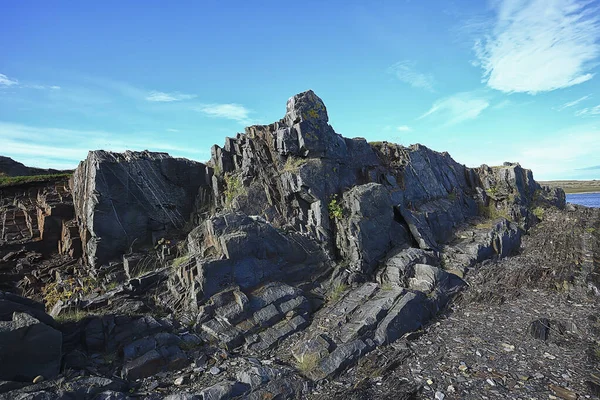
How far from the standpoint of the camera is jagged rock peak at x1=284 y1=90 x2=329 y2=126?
2064 centimetres

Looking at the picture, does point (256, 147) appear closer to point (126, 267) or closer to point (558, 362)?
point (126, 267)

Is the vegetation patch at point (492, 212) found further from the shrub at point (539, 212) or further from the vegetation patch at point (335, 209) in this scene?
the vegetation patch at point (335, 209)

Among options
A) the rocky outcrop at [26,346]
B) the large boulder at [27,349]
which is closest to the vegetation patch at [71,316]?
the rocky outcrop at [26,346]

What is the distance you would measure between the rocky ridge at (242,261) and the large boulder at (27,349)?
0.08m

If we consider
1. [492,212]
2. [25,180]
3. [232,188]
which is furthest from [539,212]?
[25,180]

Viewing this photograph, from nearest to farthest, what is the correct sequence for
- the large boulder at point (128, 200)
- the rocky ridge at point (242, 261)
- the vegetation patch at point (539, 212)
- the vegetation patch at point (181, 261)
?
the rocky ridge at point (242, 261) → the vegetation patch at point (181, 261) → the large boulder at point (128, 200) → the vegetation patch at point (539, 212)

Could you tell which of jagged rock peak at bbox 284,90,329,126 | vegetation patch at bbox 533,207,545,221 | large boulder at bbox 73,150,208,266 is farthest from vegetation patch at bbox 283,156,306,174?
vegetation patch at bbox 533,207,545,221

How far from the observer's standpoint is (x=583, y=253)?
20.8m

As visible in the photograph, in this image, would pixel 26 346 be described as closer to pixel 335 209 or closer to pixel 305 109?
pixel 335 209

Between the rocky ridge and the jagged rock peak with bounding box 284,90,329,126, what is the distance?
11 centimetres

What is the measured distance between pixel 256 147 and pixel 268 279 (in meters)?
9.81

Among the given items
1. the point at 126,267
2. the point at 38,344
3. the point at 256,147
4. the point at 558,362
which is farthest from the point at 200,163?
the point at 558,362

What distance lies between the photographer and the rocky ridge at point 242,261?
34.7 feet

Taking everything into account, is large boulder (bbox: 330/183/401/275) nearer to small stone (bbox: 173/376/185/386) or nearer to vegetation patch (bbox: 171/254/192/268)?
vegetation patch (bbox: 171/254/192/268)
